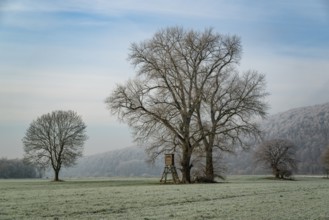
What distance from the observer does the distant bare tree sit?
7069cm

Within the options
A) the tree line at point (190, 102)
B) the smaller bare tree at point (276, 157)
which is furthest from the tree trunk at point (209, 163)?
the smaller bare tree at point (276, 157)

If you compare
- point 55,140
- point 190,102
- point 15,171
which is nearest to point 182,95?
point 190,102

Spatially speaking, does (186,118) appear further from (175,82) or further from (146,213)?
(146,213)

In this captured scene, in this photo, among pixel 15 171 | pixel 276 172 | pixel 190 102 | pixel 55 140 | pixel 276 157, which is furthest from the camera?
pixel 15 171

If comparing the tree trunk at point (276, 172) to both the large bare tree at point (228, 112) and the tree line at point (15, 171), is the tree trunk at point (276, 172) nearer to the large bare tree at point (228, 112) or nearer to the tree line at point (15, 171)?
the large bare tree at point (228, 112)

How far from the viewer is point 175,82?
48.2 metres

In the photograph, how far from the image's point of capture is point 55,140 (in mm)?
72438

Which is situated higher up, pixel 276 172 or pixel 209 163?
pixel 209 163

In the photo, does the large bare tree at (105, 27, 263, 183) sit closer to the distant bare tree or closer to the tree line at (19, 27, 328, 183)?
the tree line at (19, 27, 328, 183)

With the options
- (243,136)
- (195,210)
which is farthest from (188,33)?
(195,210)

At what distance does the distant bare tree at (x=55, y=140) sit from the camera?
70688 millimetres

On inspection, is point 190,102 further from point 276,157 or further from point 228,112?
point 276,157

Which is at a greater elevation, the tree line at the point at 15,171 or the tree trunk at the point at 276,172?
the tree line at the point at 15,171

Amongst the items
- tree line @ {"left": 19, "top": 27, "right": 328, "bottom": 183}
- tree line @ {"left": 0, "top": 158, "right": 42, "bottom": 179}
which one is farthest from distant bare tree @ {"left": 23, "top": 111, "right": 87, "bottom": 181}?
tree line @ {"left": 0, "top": 158, "right": 42, "bottom": 179}
